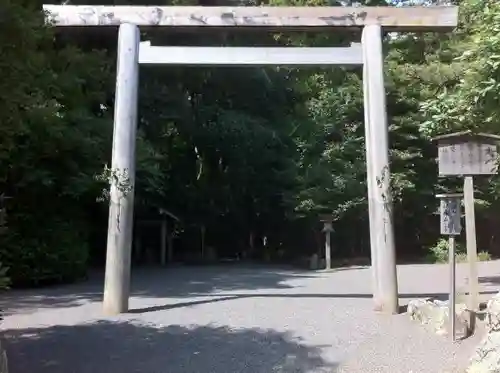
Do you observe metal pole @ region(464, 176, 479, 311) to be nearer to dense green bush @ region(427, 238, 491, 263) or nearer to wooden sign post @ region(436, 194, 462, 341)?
wooden sign post @ region(436, 194, 462, 341)

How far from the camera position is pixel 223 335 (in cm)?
611

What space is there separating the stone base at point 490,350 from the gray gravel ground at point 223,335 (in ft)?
1.04

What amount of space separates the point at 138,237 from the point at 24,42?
16404 millimetres

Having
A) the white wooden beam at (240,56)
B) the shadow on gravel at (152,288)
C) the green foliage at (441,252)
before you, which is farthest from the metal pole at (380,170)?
the green foliage at (441,252)

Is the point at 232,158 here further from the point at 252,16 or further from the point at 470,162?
the point at 470,162

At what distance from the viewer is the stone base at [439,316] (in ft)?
19.8

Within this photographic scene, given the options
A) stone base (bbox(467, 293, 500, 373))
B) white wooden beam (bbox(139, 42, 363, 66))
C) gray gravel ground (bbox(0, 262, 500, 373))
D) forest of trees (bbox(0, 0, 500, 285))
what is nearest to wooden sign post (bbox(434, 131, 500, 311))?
gray gravel ground (bbox(0, 262, 500, 373))

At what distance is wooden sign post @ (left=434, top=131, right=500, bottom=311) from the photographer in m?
6.34

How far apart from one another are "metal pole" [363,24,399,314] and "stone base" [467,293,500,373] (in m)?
2.26

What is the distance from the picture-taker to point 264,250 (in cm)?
2095

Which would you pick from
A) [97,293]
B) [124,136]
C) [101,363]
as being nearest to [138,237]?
[97,293]

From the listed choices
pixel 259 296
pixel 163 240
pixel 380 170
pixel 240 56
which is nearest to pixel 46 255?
pixel 259 296

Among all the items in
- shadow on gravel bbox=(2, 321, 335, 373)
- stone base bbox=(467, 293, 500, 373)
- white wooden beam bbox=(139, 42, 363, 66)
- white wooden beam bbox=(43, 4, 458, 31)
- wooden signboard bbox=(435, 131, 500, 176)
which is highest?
white wooden beam bbox=(43, 4, 458, 31)

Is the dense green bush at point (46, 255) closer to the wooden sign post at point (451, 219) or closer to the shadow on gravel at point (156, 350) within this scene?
the shadow on gravel at point (156, 350)
